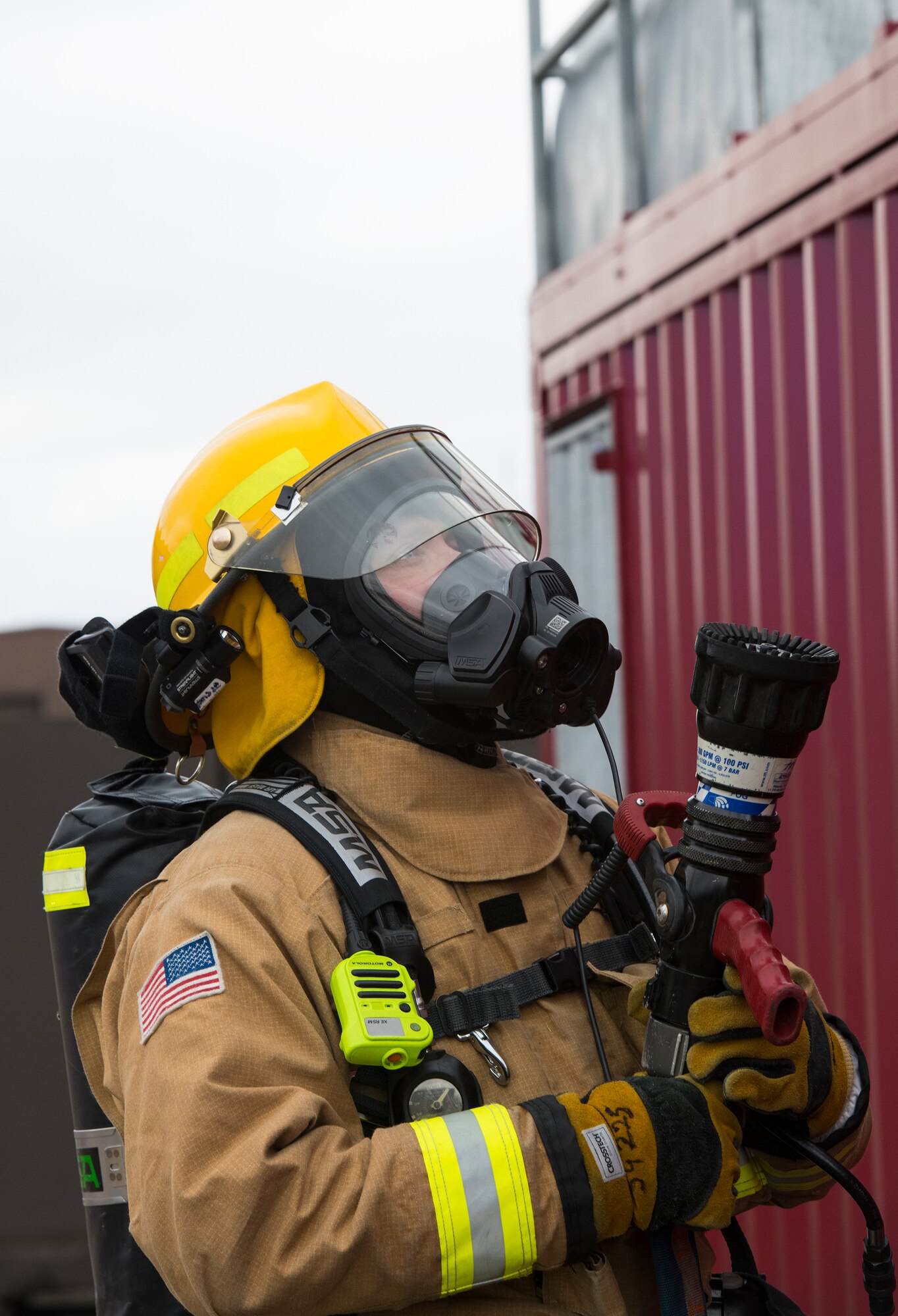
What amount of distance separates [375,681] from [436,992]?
1.59ft

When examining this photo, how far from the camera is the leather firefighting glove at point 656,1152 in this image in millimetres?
1617

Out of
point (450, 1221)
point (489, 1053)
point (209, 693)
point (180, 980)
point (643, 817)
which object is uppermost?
point (209, 693)

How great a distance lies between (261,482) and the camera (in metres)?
2.21

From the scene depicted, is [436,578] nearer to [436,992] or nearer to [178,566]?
[178,566]

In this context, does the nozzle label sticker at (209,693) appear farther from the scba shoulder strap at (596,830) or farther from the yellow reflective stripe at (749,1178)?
the yellow reflective stripe at (749,1178)

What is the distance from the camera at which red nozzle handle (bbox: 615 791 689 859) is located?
185 cm

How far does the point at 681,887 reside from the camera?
1.73 m

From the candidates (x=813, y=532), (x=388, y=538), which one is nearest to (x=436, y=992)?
(x=388, y=538)

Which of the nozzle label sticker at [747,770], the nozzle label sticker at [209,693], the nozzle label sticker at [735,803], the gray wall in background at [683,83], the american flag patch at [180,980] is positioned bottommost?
the american flag patch at [180,980]

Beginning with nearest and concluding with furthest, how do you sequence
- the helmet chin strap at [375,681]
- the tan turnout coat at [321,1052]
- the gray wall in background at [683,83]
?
the tan turnout coat at [321,1052]
the helmet chin strap at [375,681]
the gray wall in background at [683,83]

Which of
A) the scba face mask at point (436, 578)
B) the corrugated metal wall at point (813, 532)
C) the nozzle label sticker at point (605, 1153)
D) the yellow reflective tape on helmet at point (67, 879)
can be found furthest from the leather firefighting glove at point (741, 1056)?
the corrugated metal wall at point (813, 532)

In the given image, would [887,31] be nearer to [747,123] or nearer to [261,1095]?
[747,123]

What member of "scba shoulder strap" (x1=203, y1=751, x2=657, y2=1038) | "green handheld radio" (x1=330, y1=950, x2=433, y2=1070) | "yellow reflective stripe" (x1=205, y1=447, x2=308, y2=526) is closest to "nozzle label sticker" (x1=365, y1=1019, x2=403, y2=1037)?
"green handheld radio" (x1=330, y1=950, x2=433, y2=1070)

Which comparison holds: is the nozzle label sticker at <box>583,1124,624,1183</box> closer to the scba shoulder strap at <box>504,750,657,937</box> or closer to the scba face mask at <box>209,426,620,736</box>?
the scba shoulder strap at <box>504,750,657,937</box>
